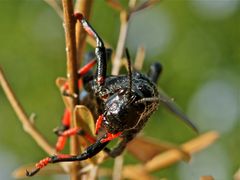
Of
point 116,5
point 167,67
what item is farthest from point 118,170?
point 167,67

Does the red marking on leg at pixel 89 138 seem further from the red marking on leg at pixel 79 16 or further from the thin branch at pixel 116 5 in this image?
the thin branch at pixel 116 5

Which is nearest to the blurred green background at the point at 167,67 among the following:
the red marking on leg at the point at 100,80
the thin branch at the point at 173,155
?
the thin branch at the point at 173,155

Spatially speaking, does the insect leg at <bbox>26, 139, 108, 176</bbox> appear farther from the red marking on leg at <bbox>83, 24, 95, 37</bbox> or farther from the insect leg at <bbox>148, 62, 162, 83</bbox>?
the insect leg at <bbox>148, 62, 162, 83</bbox>

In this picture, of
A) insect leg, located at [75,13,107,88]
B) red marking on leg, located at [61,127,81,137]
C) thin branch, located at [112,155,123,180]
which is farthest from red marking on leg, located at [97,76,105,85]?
thin branch, located at [112,155,123,180]

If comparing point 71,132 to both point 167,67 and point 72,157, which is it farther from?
point 167,67

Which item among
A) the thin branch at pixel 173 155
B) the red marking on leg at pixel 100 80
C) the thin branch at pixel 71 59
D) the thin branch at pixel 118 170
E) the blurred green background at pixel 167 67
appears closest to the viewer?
the thin branch at pixel 71 59

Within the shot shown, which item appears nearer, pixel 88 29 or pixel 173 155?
pixel 88 29
